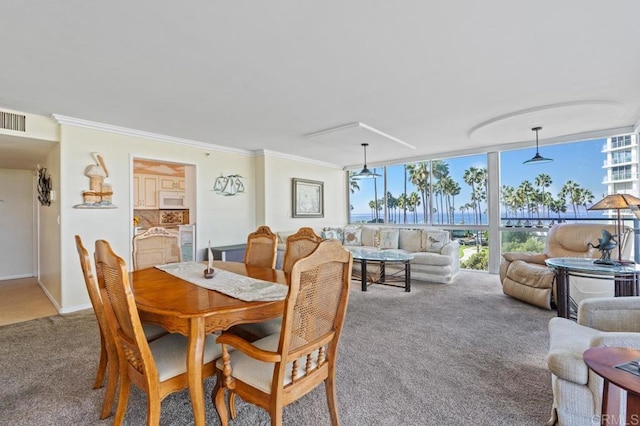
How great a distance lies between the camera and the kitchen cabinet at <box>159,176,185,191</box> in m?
6.90

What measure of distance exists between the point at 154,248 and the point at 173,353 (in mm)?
1540

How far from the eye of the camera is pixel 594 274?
108 inches

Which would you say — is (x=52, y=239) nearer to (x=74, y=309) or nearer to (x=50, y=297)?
(x=50, y=297)

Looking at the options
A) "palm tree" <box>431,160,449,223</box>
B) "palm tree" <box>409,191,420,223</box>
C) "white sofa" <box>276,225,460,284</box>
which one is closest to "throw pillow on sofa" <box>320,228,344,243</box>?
"white sofa" <box>276,225,460,284</box>

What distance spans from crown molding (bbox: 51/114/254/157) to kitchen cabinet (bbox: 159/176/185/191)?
7.65 ft

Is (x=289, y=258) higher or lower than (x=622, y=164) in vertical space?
lower

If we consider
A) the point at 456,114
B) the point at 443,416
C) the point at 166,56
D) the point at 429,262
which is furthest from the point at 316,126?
the point at 443,416

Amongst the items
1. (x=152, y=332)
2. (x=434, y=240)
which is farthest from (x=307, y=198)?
(x=152, y=332)

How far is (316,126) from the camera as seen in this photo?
4.27 metres

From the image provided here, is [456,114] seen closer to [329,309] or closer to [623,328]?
[623,328]

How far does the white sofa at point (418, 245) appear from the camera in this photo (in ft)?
16.9

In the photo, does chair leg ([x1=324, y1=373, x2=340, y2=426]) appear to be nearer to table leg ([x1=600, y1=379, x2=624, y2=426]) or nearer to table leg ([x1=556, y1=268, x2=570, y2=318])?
table leg ([x1=600, y1=379, x2=624, y2=426])

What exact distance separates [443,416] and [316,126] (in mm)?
3537

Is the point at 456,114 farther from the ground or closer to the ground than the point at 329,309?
farther from the ground
